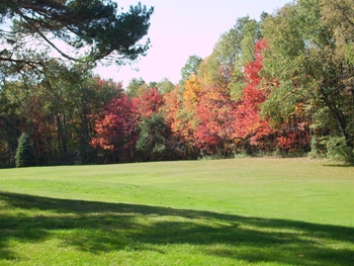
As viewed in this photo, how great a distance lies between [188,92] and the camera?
5728 cm

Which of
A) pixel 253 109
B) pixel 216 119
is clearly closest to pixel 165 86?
pixel 216 119

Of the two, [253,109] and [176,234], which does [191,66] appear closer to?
[253,109]

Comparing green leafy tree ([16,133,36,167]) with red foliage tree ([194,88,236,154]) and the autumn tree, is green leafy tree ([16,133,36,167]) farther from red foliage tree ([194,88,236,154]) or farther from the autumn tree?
red foliage tree ([194,88,236,154])

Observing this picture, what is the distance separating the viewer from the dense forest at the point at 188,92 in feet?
40.4

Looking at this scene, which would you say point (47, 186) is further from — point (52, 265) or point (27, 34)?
point (52, 265)

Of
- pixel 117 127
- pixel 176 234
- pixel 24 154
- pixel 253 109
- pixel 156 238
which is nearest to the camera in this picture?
pixel 156 238

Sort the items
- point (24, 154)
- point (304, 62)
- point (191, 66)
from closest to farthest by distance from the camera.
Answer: point (304, 62) < point (24, 154) < point (191, 66)

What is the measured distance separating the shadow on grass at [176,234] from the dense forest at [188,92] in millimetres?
5003

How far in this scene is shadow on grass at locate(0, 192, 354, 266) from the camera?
6766 millimetres

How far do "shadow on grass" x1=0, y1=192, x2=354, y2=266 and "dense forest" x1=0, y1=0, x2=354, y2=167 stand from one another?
5003 millimetres

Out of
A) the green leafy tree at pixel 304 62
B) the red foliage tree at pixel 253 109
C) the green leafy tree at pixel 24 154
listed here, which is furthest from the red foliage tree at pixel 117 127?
the green leafy tree at pixel 304 62

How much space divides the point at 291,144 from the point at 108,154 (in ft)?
92.8

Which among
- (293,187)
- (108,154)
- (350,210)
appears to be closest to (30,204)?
(350,210)

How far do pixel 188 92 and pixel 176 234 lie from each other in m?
50.1
